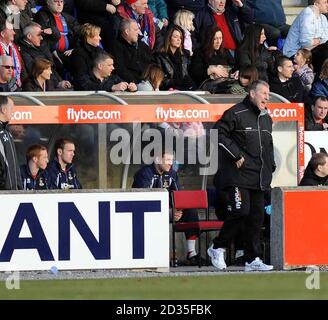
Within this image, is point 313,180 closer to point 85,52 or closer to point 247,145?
point 247,145

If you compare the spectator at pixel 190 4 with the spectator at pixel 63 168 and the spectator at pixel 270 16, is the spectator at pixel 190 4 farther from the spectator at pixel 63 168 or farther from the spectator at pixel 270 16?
the spectator at pixel 63 168

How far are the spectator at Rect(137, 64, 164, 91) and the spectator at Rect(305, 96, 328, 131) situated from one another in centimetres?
185

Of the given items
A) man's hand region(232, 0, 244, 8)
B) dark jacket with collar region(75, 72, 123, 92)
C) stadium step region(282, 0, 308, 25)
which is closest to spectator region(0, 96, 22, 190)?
dark jacket with collar region(75, 72, 123, 92)

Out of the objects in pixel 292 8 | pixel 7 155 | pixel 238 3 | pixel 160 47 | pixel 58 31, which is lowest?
pixel 7 155

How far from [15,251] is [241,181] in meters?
2.32

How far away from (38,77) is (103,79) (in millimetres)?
814

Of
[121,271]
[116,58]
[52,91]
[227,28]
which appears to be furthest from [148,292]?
[227,28]

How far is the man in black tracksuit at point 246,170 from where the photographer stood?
46.2ft

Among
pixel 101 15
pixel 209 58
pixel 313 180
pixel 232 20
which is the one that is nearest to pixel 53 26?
pixel 101 15

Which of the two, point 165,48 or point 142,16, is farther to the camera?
point 142,16

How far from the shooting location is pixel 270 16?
1959 cm

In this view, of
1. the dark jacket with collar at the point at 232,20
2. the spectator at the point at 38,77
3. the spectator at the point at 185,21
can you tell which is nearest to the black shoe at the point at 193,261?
the spectator at the point at 38,77

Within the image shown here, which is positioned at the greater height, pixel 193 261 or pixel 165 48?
pixel 165 48
